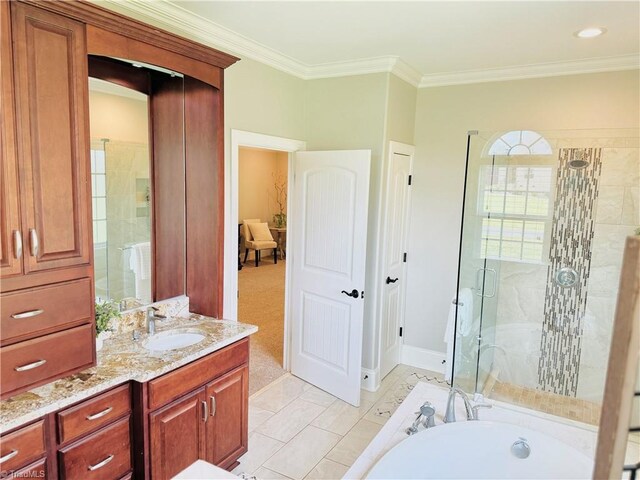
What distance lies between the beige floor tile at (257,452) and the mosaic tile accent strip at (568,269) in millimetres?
2161

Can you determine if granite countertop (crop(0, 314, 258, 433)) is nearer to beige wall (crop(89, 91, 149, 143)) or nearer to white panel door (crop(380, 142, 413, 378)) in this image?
beige wall (crop(89, 91, 149, 143))

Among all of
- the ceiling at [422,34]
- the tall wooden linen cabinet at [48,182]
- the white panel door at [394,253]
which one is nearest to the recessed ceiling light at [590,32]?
the ceiling at [422,34]

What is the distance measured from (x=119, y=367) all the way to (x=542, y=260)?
3110mm

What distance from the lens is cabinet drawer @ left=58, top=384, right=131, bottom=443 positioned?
5.61ft

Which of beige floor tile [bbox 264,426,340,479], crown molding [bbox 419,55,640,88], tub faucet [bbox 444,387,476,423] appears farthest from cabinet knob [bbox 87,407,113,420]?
crown molding [bbox 419,55,640,88]

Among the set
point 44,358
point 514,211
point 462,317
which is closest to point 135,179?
point 44,358

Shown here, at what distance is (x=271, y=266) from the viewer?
8844 millimetres

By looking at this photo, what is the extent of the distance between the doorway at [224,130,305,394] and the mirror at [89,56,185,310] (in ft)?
1.38

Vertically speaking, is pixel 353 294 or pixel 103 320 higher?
pixel 103 320

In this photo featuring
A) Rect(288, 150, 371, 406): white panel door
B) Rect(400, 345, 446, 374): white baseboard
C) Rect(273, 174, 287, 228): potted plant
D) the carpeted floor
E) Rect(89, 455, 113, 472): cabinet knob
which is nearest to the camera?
Rect(89, 455, 113, 472): cabinet knob

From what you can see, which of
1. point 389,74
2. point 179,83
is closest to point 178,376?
point 179,83

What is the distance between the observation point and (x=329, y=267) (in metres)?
3.57

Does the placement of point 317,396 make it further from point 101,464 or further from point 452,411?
point 101,464

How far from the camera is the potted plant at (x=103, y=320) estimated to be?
85.0 inches
